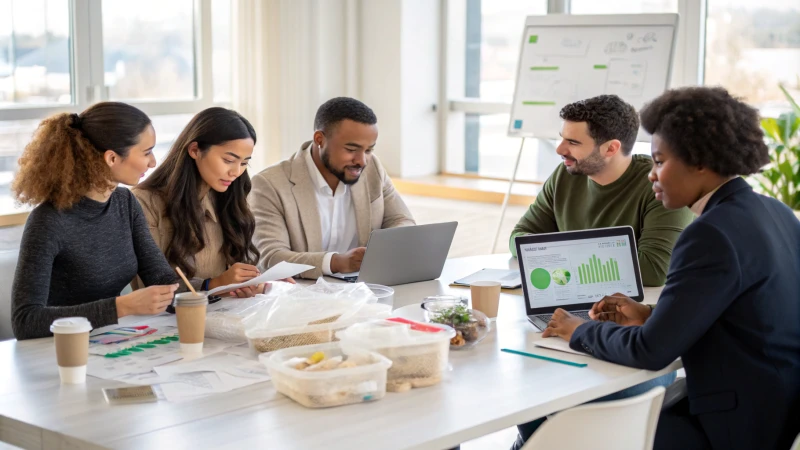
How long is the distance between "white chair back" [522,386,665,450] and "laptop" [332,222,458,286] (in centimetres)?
93

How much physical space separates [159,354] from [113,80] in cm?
353

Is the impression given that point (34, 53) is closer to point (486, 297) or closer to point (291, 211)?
point (291, 211)

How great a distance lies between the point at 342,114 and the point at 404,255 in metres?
0.75

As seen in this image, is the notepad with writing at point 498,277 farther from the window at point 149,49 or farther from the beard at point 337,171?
the window at point 149,49

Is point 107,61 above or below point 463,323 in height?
above

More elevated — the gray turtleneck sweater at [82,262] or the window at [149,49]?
the window at [149,49]

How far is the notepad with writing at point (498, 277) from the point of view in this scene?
8.39 ft

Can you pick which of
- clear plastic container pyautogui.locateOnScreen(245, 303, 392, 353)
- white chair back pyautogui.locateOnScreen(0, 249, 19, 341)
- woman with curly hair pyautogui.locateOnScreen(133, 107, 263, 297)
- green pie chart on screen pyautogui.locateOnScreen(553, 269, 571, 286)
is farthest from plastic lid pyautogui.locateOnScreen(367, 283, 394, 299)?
white chair back pyautogui.locateOnScreen(0, 249, 19, 341)

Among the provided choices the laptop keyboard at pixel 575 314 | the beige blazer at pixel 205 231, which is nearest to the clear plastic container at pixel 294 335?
the laptop keyboard at pixel 575 314

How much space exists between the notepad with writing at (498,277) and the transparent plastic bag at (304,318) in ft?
2.21

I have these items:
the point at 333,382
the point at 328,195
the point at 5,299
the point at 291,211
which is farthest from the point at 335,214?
the point at 333,382

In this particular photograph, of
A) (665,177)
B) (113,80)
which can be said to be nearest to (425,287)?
(665,177)

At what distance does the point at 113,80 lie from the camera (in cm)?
507

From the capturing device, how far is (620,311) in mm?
2092
